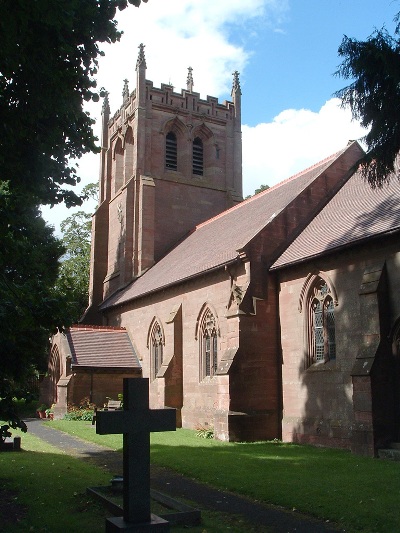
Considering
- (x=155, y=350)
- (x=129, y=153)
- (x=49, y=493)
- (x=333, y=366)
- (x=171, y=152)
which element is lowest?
(x=49, y=493)

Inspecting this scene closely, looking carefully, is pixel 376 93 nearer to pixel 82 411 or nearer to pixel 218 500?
pixel 218 500

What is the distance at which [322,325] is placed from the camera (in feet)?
56.2

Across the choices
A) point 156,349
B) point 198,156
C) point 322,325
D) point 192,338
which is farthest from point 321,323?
point 198,156

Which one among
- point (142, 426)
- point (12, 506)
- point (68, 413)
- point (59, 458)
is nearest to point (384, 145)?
point (142, 426)

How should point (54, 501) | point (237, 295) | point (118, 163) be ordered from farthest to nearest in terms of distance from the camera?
point (118, 163), point (237, 295), point (54, 501)

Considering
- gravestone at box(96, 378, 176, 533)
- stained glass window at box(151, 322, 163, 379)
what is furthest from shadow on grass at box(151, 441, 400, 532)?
stained glass window at box(151, 322, 163, 379)

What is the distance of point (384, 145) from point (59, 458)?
1055cm

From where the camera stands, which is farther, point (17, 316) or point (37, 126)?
point (37, 126)

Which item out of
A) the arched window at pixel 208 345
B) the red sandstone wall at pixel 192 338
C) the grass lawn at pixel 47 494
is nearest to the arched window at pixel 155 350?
the red sandstone wall at pixel 192 338

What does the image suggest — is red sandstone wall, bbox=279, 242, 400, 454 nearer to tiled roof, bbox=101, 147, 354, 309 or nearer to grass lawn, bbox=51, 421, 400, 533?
grass lawn, bbox=51, 421, 400, 533

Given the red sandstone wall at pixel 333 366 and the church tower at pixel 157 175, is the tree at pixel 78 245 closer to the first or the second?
the church tower at pixel 157 175

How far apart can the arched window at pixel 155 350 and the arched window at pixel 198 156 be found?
13.2 m

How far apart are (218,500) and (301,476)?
227 centimetres

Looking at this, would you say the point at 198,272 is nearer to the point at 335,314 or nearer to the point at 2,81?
the point at 335,314
